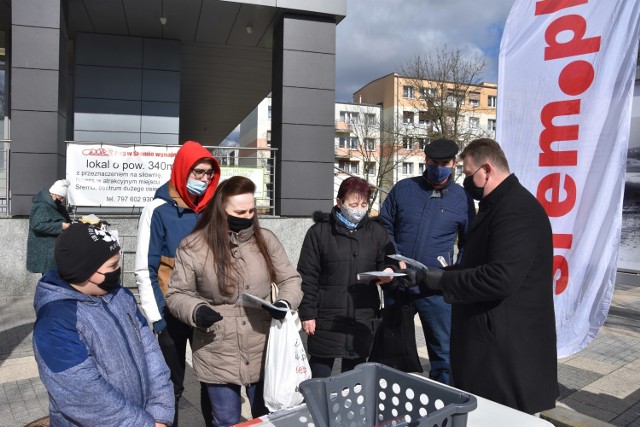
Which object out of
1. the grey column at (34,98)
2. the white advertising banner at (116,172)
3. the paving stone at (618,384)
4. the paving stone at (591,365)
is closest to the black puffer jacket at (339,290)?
the paving stone at (618,384)

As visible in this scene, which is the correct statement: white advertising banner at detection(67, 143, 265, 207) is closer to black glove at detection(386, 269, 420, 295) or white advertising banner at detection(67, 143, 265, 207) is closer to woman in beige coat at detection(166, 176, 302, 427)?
black glove at detection(386, 269, 420, 295)

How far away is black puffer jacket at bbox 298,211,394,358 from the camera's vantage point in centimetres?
339

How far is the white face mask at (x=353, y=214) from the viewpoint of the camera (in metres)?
3.42

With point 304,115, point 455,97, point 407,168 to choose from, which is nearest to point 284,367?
point 304,115

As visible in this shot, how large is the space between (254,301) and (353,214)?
3.53 ft

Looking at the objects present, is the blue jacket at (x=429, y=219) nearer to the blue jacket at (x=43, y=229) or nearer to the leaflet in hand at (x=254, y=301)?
the leaflet in hand at (x=254, y=301)

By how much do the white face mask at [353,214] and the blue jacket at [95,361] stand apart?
1622 millimetres

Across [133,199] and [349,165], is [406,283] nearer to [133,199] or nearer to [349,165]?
[133,199]

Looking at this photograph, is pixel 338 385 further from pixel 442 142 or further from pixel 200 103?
pixel 200 103

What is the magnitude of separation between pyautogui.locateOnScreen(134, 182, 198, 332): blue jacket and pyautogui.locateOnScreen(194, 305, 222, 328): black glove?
49 centimetres

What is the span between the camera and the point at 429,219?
379cm

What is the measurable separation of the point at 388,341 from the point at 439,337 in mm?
517

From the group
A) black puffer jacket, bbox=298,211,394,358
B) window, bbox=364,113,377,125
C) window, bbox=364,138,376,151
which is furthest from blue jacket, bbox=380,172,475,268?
window, bbox=364,113,377,125

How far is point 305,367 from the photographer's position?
101 inches
